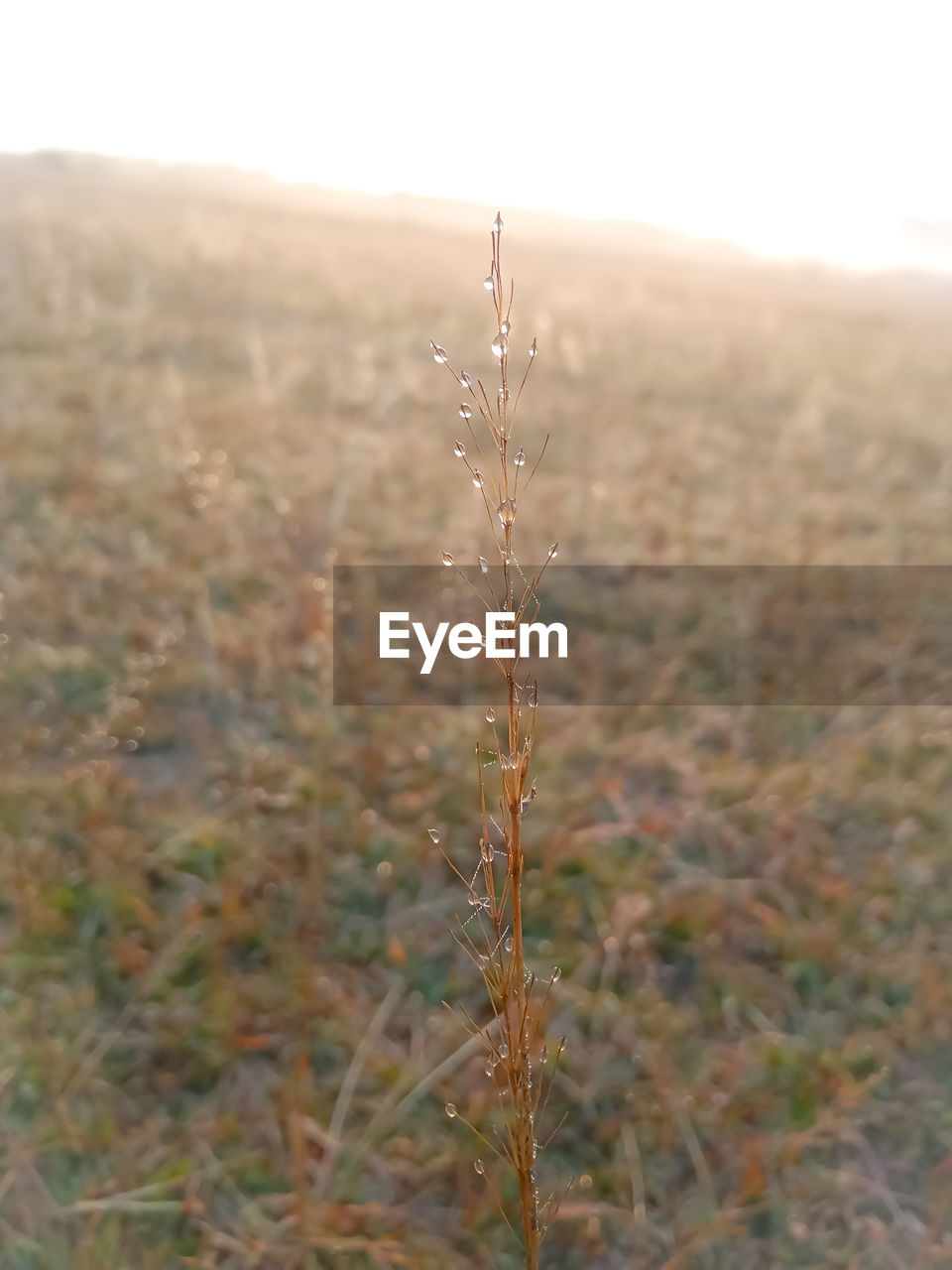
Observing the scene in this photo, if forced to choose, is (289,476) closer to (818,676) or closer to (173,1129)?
(818,676)

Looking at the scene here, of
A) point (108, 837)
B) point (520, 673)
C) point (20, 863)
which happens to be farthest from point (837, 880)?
point (20, 863)

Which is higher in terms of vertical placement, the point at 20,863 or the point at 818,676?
the point at 818,676
